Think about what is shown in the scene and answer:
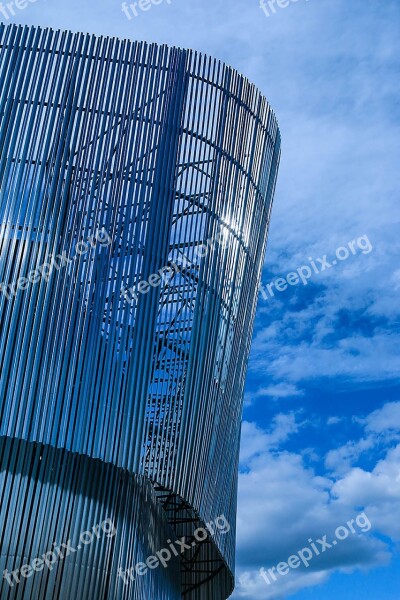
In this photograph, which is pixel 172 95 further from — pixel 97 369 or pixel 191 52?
pixel 97 369

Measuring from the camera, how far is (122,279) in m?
27.7

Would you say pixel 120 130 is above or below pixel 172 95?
below

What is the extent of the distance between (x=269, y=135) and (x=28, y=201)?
417 inches

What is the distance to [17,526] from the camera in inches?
→ 973

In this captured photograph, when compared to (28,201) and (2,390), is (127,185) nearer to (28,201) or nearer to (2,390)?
(28,201)

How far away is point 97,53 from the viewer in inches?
1177

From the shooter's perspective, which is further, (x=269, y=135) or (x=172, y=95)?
(x=269, y=135)

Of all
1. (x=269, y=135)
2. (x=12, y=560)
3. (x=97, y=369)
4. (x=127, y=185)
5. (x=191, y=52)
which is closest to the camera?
(x=12, y=560)

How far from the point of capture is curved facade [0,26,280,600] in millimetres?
25859

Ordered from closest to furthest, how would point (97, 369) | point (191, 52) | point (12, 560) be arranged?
point (12, 560) < point (97, 369) < point (191, 52)

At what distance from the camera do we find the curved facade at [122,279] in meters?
25.9

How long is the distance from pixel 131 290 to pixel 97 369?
2.72m

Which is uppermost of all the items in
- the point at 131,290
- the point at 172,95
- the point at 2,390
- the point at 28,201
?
the point at 172,95

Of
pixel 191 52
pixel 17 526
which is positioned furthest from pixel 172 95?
pixel 17 526
